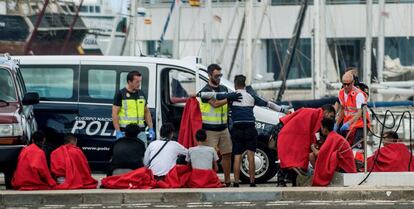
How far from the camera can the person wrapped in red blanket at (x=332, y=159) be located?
15.8m

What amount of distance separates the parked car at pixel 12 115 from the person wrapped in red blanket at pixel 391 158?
4821 mm

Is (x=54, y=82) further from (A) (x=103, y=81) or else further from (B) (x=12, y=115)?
(B) (x=12, y=115)

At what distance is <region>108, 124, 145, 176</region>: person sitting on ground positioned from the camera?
52.5ft

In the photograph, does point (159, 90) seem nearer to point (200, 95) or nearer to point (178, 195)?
point (200, 95)

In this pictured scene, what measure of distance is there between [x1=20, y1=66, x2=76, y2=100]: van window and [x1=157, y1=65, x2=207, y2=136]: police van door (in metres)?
1.40

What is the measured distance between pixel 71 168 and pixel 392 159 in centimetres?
445

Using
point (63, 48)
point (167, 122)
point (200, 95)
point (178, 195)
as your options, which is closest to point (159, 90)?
point (167, 122)

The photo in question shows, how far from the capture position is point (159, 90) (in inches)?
722

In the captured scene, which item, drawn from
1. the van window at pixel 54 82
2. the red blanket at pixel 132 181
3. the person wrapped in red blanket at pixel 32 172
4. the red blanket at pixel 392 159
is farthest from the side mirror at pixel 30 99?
the red blanket at pixel 392 159

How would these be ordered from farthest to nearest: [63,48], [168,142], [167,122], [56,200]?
[63,48] < [167,122] < [168,142] < [56,200]

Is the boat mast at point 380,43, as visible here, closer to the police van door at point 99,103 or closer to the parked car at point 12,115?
the police van door at point 99,103

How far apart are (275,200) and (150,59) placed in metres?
4.33

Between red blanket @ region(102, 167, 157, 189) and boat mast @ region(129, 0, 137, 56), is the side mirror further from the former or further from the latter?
boat mast @ region(129, 0, 137, 56)

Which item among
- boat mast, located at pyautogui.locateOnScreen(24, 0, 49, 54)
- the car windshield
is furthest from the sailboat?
the car windshield
